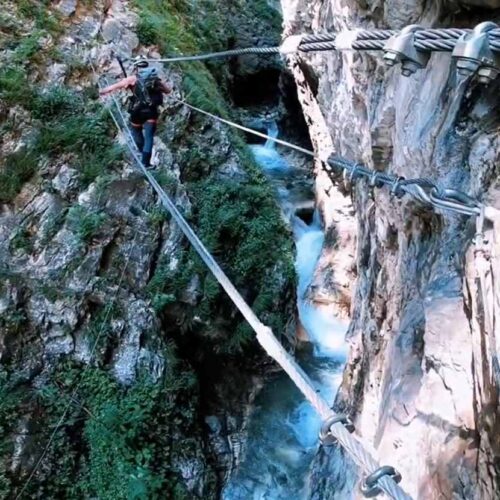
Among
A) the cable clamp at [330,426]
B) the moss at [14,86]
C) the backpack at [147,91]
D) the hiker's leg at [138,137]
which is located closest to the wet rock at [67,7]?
the moss at [14,86]

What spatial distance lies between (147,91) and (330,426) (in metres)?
5.26

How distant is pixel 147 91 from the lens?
608 cm

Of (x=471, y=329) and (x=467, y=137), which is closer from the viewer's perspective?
(x=471, y=329)

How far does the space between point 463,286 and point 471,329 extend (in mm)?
295

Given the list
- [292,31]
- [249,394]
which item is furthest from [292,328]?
[292,31]

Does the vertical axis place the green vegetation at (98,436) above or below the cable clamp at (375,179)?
below

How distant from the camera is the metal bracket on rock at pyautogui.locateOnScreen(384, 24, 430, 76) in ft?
8.05

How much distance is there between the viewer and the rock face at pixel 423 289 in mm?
2391

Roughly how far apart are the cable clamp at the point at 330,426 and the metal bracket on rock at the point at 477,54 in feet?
5.08

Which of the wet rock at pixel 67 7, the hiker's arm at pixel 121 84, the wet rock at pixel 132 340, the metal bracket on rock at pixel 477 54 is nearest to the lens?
the metal bracket on rock at pixel 477 54

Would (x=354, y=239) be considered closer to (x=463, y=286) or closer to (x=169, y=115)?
(x=169, y=115)

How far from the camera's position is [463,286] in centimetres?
276

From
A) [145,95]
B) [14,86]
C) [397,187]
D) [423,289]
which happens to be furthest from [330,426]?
[14,86]

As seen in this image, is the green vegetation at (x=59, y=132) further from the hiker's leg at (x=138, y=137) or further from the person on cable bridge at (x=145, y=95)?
the person on cable bridge at (x=145, y=95)
